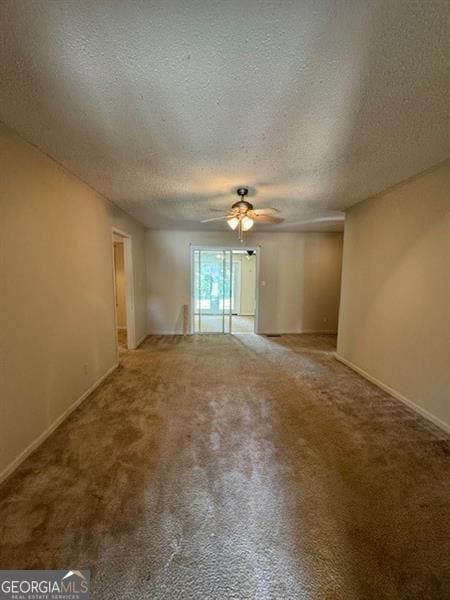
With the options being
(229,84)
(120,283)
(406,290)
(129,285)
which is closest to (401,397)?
(406,290)

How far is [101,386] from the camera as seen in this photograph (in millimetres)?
3287

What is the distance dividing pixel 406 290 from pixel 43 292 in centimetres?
362

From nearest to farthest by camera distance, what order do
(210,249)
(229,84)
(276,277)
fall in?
(229,84), (210,249), (276,277)

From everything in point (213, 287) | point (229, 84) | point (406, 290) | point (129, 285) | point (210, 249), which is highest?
point (229, 84)

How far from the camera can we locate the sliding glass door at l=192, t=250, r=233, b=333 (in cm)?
626

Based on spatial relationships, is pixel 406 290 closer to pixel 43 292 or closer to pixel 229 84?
pixel 229 84

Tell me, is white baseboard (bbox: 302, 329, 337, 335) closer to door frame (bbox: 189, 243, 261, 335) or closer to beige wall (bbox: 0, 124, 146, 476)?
door frame (bbox: 189, 243, 261, 335)

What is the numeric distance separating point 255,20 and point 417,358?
305 centimetres

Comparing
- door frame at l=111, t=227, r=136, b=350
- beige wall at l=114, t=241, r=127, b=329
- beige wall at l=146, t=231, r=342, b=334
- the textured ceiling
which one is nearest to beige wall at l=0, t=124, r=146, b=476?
the textured ceiling

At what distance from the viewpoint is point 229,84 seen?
1.42 m

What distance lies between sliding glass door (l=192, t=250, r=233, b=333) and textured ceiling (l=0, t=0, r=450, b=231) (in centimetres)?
370

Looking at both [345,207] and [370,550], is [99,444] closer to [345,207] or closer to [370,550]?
[370,550]

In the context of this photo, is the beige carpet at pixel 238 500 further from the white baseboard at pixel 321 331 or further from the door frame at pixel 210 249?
the white baseboard at pixel 321 331

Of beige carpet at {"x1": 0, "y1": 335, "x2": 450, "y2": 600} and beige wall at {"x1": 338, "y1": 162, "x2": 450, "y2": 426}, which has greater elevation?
beige wall at {"x1": 338, "y1": 162, "x2": 450, "y2": 426}
